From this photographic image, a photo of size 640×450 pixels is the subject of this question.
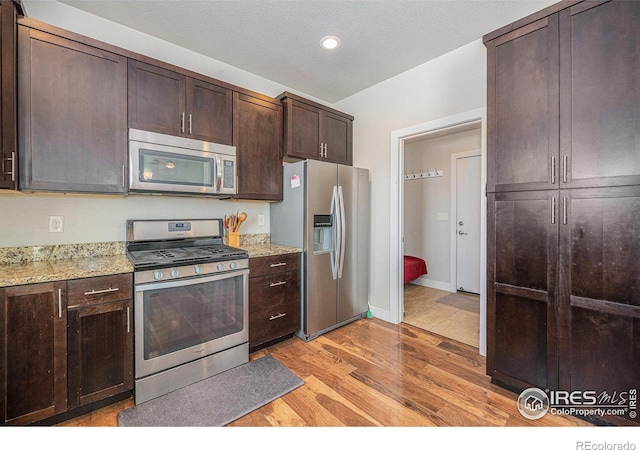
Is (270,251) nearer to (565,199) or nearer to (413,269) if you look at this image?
(565,199)

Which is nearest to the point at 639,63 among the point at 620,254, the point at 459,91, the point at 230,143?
the point at 620,254

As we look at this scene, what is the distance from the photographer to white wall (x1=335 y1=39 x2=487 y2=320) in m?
2.60

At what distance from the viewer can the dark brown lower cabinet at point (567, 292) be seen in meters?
1.56

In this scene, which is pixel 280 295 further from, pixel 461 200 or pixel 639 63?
pixel 461 200

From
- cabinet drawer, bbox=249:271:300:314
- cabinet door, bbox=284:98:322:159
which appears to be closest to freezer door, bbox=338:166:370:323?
cabinet door, bbox=284:98:322:159

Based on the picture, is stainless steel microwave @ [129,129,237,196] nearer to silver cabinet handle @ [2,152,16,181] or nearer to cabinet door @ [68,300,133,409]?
silver cabinet handle @ [2,152,16,181]

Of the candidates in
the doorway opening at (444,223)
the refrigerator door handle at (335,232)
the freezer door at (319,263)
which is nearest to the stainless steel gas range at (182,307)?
the freezer door at (319,263)

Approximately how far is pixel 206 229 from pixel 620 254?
2945 millimetres

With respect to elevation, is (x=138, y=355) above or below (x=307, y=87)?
below

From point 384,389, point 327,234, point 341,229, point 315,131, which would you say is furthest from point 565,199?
point 315,131

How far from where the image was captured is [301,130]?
3.04 m

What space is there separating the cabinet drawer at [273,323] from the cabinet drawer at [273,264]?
1.11 ft

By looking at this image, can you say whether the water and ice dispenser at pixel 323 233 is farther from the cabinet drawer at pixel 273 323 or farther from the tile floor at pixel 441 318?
the tile floor at pixel 441 318

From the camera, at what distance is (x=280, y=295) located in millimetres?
2658
